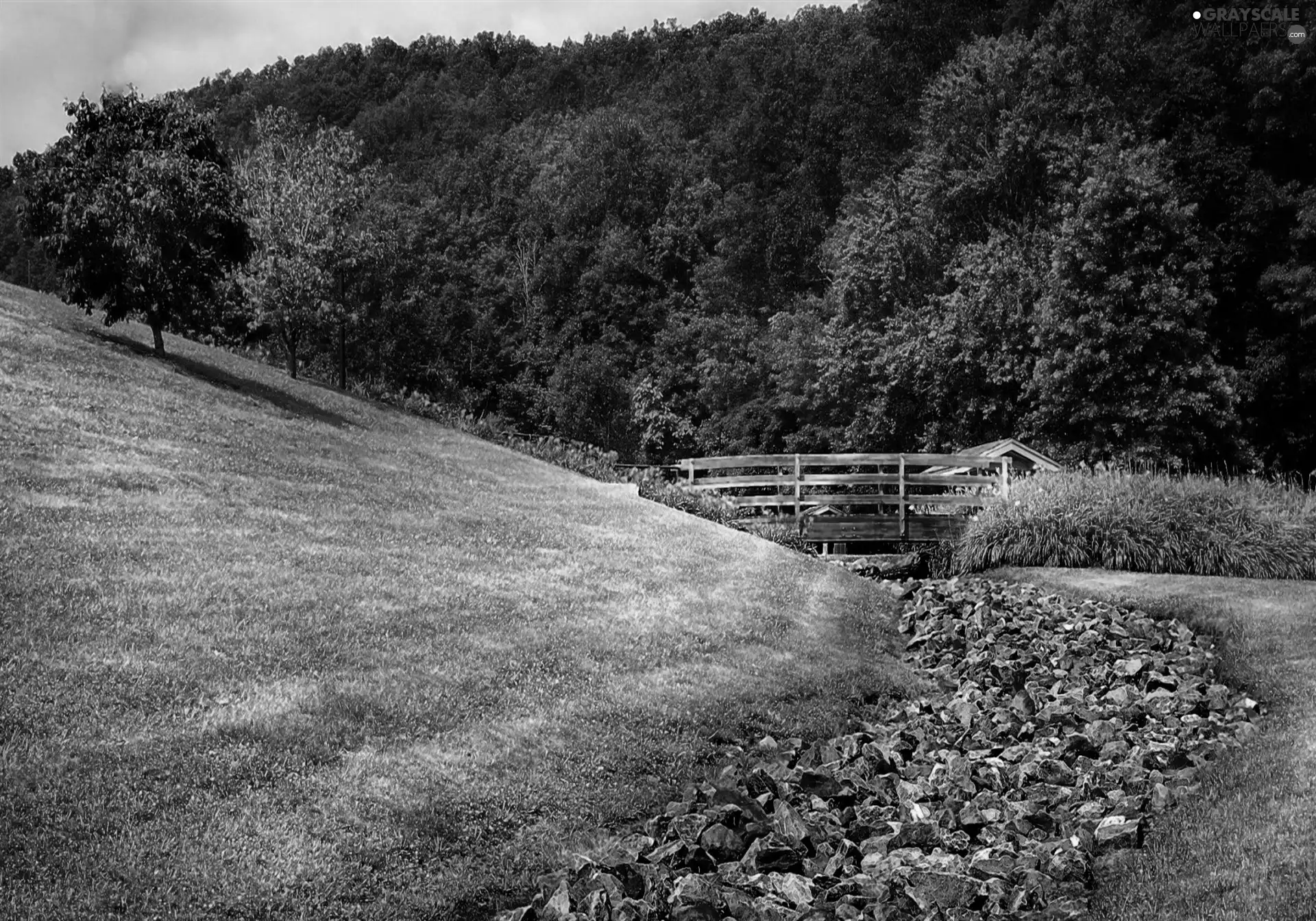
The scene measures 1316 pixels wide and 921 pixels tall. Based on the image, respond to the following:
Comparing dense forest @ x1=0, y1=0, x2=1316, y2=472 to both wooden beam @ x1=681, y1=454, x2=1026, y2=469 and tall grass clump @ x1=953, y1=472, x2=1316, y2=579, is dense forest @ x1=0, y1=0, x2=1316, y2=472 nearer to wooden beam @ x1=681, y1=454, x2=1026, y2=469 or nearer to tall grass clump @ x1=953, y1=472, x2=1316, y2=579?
wooden beam @ x1=681, y1=454, x2=1026, y2=469

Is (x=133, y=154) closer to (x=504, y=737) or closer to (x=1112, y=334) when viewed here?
(x=504, y=737)

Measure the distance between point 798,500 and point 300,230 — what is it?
864 inches

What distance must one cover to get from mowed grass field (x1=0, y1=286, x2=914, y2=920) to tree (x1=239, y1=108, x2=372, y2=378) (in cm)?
1634

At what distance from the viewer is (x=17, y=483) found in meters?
15.0

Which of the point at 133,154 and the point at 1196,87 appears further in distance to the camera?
the point at 1196,87

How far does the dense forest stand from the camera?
121 feet

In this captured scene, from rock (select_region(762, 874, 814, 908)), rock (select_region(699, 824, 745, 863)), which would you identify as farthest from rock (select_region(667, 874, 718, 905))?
rock (select_region(699, 824, 745, 863))

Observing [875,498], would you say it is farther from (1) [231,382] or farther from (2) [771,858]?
(2) [771,858]

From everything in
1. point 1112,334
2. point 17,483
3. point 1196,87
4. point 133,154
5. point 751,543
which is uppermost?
point 1196,87

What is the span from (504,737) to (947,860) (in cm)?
414

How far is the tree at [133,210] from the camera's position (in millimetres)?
26188

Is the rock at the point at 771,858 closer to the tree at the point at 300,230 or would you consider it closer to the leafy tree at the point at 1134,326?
the leafy tree at the point at 1134,326

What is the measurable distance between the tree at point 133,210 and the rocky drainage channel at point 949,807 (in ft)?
68.4

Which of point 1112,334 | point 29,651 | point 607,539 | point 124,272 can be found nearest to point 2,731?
point 29,651
